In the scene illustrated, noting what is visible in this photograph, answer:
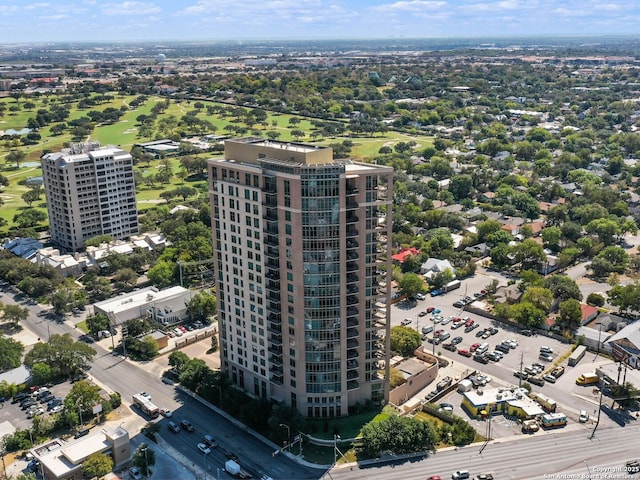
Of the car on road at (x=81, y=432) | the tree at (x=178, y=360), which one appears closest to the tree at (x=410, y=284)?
the tree at (x=178, y=360)

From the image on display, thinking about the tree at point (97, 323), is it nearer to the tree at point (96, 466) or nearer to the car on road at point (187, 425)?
the car on road at point (187, 425)

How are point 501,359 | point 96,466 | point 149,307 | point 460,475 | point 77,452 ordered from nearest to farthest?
point 96,466
point 460,475
point 77,452
point 501,359
point 149,307

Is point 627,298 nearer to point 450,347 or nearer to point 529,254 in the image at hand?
point 529,254

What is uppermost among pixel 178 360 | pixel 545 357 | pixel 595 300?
pixel 178 360

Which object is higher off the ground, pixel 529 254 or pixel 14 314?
pixel 529 254

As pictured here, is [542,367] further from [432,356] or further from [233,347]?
[233,347]

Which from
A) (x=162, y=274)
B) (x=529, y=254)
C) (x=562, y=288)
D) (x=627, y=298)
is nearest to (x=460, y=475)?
(x=562, y=288)
